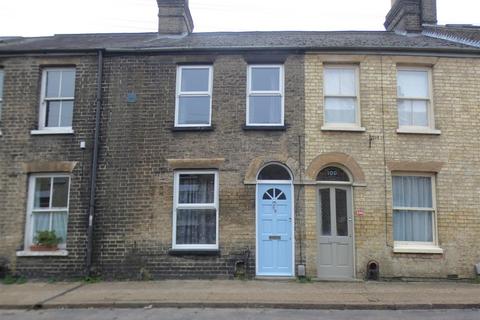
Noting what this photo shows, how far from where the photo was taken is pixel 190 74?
12.9m

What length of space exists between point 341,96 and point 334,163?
1.83 meters

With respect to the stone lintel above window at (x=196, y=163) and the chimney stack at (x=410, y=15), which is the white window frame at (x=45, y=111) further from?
the chimney stack at (x=410, y=15)

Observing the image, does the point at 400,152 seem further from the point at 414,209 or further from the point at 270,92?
the point at 270,92

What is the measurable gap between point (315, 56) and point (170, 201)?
534 cm

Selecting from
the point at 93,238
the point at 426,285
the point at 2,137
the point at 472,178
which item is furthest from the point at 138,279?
the point at 472,178

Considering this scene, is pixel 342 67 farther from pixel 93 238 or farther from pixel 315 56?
pixel 93 238

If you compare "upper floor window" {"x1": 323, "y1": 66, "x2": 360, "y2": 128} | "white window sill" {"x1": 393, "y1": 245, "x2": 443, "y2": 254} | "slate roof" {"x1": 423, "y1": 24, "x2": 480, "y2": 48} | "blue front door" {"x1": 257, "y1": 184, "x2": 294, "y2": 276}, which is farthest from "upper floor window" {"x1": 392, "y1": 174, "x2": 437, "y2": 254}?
"slate roof" {"x1": 423, "y1": 24, "x2": 480, "y2": 48}

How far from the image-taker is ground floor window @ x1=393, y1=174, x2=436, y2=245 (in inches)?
475

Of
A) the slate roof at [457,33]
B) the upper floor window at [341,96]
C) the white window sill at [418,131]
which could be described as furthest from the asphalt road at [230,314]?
the slate roof at [457,33]

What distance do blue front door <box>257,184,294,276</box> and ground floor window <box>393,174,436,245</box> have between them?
107 inches

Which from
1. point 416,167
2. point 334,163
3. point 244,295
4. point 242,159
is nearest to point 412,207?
point 416,167

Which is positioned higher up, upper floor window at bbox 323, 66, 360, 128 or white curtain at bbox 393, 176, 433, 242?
upper floor window at bbox 323, 66, 360, 128

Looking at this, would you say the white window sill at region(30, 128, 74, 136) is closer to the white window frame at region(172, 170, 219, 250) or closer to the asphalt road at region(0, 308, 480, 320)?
the white window frame at region(172, 170, 219, 250)

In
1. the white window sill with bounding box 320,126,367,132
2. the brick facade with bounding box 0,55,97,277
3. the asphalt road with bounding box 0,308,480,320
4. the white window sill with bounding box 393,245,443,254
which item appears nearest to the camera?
the asphalt road with bounding box 0,308,480,320
